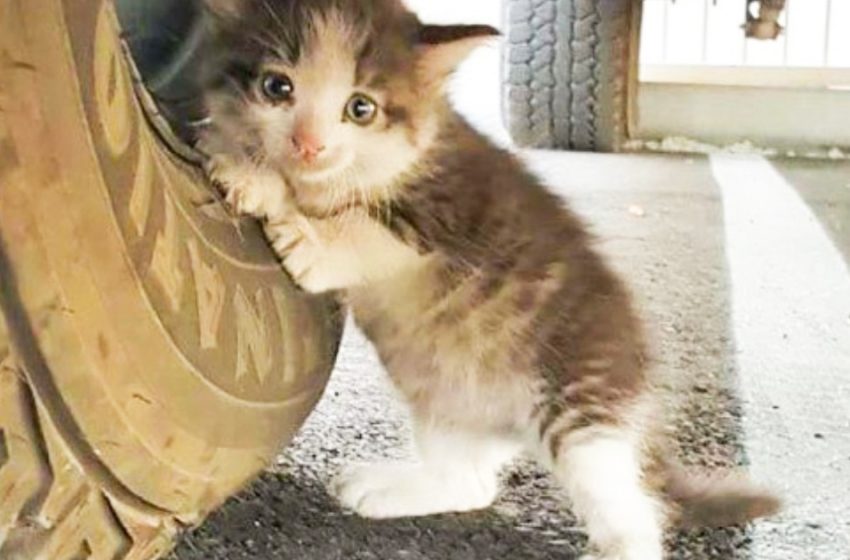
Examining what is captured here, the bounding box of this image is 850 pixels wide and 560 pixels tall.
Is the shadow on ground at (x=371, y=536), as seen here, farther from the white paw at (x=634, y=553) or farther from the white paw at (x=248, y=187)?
the white paw at (x=248, y=187)

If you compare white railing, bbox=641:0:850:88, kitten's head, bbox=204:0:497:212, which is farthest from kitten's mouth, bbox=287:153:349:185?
white railing, bbox=641:0:850:88

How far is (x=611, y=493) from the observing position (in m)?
1.25

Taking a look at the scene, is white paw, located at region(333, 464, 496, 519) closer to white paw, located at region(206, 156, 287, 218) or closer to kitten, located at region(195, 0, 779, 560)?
kitten, located at region(195, 0, 779, 560)

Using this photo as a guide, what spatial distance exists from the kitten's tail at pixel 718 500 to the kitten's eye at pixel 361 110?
1.29ft

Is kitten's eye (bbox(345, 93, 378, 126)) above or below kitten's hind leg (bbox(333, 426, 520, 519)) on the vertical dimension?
above

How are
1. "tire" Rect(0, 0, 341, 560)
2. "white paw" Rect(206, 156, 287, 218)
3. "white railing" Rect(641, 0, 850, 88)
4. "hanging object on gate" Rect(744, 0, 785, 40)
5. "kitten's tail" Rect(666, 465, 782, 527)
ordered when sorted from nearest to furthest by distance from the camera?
"tire" Rect(0, 0, 341, 560)
"white paw" Rect(206, 156, 287, 218)
"kitten's tail" Rect(666, 465, 782, 527)
"hanging object on gate" Rect(744, 0, 785, 40)
"white railing" Rect(641, 0, 850, 88)

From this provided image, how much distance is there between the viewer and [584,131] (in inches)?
117

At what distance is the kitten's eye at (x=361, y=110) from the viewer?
1282mm

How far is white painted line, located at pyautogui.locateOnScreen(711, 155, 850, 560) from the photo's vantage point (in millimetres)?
1275

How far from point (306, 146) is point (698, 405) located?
542 millimetres

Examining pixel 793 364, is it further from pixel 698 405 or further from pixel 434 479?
pixel 434 479

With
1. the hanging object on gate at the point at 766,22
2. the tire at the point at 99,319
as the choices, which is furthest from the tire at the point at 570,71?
the tire at the point at 99,319

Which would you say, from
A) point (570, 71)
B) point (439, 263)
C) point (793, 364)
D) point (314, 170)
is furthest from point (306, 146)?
point (570, 71)

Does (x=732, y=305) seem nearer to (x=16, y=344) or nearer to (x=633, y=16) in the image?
(x=633, y=16)
